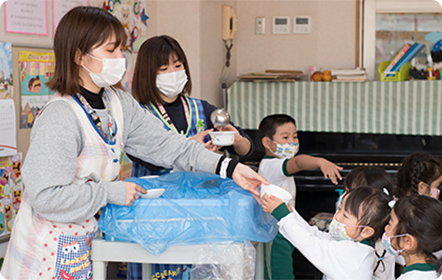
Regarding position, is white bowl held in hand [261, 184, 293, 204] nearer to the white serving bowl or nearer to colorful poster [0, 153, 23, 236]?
the white serving bowl

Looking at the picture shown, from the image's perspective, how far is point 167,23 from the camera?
3219mm

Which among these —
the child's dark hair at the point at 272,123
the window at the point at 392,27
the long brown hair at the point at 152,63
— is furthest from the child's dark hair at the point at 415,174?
the window at the point at 392,27

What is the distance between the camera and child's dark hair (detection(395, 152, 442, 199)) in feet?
7.72

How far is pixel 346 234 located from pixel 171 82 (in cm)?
86

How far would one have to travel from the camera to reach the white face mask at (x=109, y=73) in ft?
4.46

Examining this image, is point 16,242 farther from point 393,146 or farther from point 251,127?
point 393,146

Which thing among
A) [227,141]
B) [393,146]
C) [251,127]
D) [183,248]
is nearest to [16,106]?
[227,141]

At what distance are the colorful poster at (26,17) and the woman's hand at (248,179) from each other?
1.07m

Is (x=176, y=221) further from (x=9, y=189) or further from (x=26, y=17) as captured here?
(x=26, y=17)

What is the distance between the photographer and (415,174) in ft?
7.85

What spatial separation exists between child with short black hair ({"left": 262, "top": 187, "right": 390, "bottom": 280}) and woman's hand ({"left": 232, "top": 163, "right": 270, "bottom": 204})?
0.15 feet

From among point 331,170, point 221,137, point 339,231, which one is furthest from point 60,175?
point 331,170

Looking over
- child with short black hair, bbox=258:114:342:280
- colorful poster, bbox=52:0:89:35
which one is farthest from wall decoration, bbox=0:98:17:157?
child with short black hair, bbox=258:114:342:280

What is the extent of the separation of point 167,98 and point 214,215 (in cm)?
75
